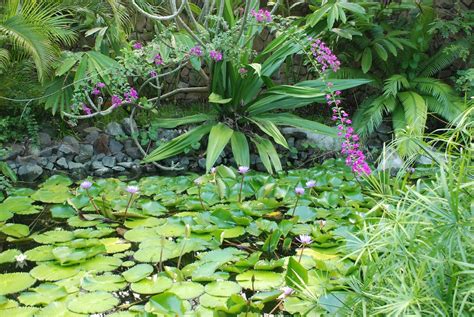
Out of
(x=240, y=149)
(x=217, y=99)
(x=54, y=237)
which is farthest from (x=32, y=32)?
(x=54, y=237)

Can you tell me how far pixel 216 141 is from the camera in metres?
3.89

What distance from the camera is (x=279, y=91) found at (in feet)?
14.0

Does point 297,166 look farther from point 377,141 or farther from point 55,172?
point 55,172

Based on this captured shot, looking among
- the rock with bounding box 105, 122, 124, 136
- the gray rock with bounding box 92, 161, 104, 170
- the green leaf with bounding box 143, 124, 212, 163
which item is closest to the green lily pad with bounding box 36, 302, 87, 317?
the green leaf with bounding box 143, 124, 212, 163

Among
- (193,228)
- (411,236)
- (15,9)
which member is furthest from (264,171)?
(411,236)

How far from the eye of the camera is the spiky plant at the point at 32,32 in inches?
154

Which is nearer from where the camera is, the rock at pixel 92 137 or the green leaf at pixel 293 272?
the green leaf at pixel 293 272

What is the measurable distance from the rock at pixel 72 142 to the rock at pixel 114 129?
27 cm

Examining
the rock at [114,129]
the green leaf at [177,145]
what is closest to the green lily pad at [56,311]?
the green leaf at [177,145]

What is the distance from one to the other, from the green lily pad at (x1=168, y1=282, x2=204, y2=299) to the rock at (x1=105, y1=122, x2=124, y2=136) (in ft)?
8.13

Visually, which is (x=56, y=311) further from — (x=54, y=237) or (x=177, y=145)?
(x=177, y=145)

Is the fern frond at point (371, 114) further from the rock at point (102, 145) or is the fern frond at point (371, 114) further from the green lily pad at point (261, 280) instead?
the green lily pad at point (261, 280)

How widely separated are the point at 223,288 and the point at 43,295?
0.70 metres

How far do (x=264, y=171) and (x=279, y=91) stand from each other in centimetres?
63
